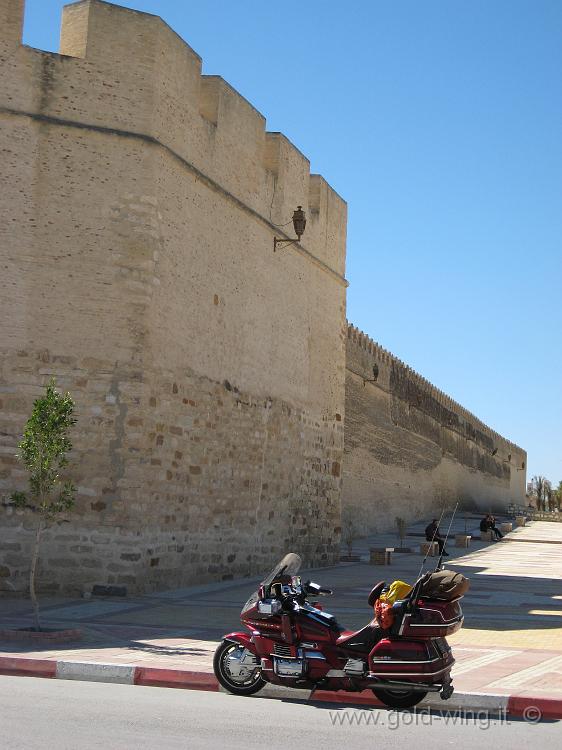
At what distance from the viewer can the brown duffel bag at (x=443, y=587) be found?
5695 mm

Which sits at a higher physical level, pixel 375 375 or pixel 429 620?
pixel 375 375

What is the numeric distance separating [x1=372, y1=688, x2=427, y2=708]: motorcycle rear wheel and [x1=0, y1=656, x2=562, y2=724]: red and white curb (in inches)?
4.6

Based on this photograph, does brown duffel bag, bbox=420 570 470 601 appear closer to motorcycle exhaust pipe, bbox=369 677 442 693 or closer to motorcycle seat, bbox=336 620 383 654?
motorcycle seat, bbox=336 620 383 654

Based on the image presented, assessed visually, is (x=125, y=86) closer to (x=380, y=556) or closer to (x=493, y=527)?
(x=380, y=556)

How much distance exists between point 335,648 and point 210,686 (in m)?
0.95

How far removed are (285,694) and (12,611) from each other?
4.31 meters

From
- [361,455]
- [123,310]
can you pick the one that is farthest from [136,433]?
[361,455]

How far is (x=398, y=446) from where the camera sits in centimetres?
3194

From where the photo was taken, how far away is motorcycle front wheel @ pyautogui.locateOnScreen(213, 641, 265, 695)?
6094mm

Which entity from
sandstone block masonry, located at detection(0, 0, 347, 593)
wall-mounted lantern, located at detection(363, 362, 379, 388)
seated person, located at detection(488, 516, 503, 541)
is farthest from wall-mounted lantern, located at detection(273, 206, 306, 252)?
wall-mounted lantern, located at detection(363, 362, 379, 388)

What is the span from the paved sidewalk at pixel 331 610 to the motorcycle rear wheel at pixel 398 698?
0.37m

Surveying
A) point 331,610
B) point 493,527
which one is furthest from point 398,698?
point 493,527

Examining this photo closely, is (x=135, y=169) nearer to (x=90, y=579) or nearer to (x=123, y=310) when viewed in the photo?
(x=123, y=310)

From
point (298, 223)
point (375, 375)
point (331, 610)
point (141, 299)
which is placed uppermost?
point (298, 223)
